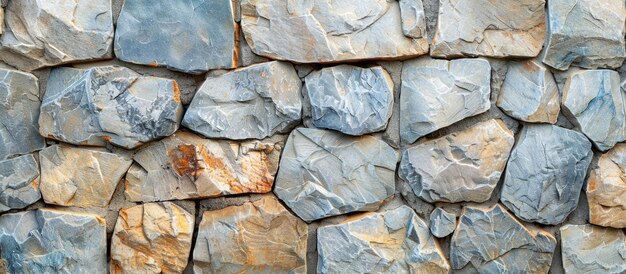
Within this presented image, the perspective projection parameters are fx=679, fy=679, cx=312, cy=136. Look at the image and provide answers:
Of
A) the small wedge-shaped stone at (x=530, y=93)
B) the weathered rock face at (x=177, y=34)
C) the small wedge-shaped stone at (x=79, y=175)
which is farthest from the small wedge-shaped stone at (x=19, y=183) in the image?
the small wedge-shaped stone at (x=530, y=93)

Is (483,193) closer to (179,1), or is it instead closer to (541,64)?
(541,64)

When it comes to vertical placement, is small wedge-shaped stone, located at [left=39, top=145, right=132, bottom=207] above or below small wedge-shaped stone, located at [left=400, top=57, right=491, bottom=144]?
below

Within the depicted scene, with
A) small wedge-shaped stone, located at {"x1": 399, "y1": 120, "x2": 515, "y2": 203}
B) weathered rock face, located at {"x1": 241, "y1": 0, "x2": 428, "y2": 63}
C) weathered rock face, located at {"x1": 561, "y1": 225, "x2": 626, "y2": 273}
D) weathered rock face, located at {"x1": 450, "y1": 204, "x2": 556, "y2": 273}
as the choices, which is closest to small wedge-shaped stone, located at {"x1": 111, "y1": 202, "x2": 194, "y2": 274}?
weathered rock face, located at {"x1": 241, "y1": 0, "x2": 428, "y2": 63}

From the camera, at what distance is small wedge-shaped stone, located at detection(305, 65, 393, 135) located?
4.97 ft

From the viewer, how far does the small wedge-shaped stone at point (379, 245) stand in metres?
1.57

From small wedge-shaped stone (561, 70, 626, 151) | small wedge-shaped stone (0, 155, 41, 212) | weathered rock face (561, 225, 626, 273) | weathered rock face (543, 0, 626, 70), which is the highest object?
weathered rock face (543, 0, 626, 70)

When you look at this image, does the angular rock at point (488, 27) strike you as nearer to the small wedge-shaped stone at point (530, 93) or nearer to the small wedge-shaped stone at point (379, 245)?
the small wedge-shaped stone at point (530, 93)

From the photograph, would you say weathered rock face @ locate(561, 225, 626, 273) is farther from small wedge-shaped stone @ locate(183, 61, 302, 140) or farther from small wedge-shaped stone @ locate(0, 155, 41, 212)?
small wedge-shaped stone @ locate(0, 155, 41, 212)

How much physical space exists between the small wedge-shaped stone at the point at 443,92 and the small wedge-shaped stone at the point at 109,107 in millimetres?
537

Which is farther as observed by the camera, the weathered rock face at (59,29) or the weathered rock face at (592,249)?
the weathered rock face at (592,249)

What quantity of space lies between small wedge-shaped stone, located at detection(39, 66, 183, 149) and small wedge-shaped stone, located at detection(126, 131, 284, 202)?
49 millimetres

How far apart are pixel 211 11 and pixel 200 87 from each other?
0.17 metres

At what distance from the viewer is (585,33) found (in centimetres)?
152

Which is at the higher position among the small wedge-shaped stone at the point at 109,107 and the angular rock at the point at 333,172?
the small wedge-shaped stone at the point at 109,107
